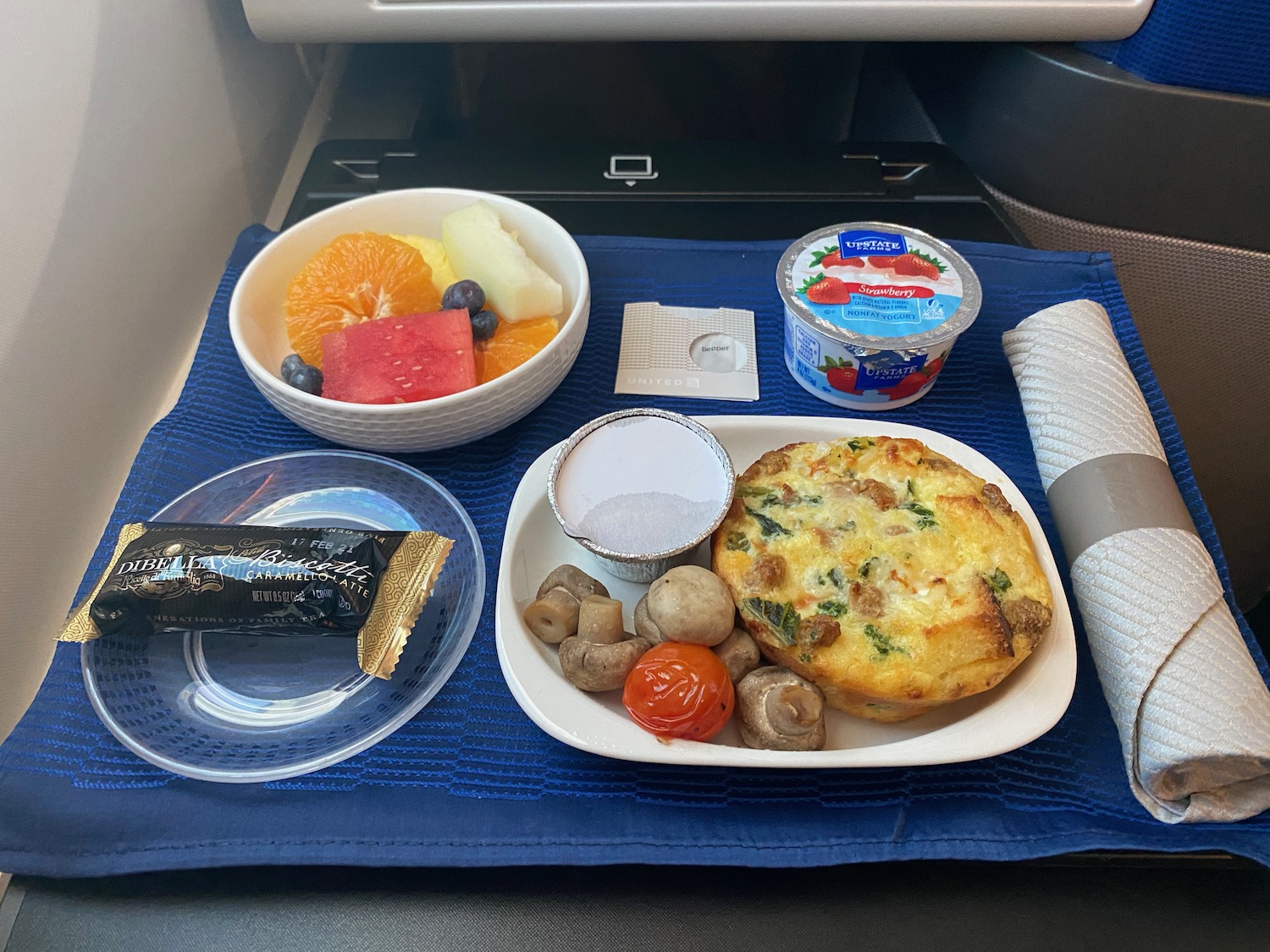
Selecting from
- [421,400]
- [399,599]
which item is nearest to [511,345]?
[421,400]

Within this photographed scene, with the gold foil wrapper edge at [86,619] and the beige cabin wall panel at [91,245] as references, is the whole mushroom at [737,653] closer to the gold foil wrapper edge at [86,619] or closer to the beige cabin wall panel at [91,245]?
the gold foil wrapper edge at [86,619]

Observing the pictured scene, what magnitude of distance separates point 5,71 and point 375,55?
936 millimetres

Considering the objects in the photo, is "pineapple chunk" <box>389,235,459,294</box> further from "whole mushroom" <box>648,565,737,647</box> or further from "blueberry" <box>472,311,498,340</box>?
"whole mushroom" <box>648,565,737,647</box>

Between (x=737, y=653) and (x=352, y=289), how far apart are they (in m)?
0.77

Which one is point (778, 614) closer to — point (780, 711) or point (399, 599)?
point (780, 711)

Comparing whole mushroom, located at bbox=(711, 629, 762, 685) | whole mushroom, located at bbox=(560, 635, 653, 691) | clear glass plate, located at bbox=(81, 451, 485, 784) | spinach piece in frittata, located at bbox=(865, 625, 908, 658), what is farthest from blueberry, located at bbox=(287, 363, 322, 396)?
spinach piece in frittata, located at bbox=(865, 625, 908, 658)

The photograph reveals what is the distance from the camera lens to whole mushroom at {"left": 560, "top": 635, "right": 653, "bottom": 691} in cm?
90

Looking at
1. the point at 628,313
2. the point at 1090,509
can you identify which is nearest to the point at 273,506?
the point at 628,313

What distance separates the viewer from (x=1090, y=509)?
1025 millimetres

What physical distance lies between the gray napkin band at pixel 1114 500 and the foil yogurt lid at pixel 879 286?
25 centimetres

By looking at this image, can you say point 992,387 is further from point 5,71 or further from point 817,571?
point 5,71

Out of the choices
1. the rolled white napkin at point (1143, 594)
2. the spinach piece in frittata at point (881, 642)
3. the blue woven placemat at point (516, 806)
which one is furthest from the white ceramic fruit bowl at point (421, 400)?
the rolled white napkin at point (1143, 594)

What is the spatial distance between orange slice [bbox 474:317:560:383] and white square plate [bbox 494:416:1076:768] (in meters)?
0.17

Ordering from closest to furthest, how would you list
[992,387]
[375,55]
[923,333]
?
[923,333] < [992,387] < [375,55]
